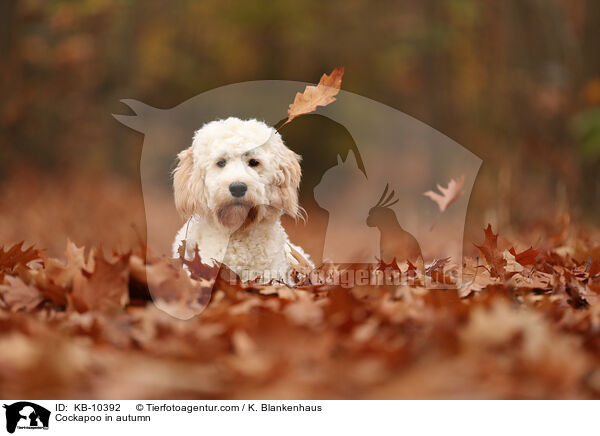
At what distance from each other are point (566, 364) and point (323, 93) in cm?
141

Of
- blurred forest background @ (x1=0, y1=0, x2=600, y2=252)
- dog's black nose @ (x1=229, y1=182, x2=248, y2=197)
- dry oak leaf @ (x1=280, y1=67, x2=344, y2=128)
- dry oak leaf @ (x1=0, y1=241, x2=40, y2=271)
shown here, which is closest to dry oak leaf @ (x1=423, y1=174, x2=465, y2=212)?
dry oak leaf @ (x1=280, y1=67, x2=344, y2=128)

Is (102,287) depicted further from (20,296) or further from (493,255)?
(493,255)

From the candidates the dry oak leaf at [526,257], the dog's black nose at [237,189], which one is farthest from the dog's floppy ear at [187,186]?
the dry oak leaf at [526,257]

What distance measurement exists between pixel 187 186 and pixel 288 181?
1.46ft

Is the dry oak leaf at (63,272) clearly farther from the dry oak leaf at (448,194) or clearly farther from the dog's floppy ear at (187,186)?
the dry oak leaf at (448,194)

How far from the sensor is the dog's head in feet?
8.16

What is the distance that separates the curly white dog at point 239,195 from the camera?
8.23 feet

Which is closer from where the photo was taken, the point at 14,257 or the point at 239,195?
the point at 239,195

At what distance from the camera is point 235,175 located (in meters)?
2.48

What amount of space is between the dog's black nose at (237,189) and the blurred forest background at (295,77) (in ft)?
1.35
